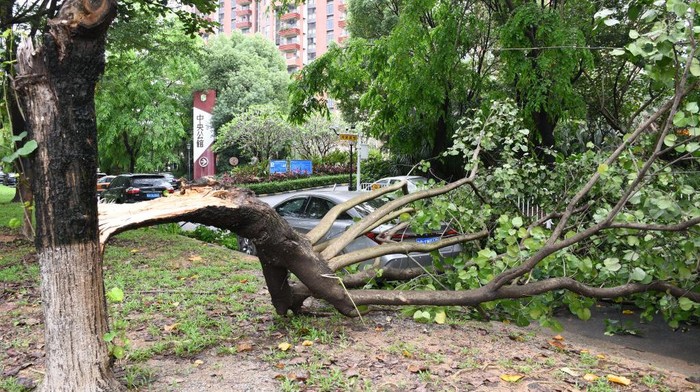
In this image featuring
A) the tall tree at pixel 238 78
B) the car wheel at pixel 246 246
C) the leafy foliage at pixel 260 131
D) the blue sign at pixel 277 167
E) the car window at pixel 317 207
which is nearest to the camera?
the car window at pixel 317 207

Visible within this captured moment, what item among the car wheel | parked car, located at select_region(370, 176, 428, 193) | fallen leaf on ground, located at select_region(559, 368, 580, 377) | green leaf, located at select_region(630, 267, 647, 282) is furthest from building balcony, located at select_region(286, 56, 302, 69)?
fallen leaf on ground, located at select_region(559, 368, 580, 377)

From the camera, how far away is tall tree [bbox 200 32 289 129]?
139 ft

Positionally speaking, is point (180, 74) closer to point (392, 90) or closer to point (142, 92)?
point (142, 92)

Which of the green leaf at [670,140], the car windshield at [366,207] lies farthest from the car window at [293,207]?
the green leaf at [670,140]

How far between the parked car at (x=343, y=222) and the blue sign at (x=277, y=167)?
78.1 feet

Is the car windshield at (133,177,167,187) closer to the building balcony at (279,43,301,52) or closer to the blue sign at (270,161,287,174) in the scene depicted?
the blue sign at (270,161,287,174)

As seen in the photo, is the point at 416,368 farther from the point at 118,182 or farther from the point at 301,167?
the point at 301,167

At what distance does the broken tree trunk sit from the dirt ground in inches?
13.9

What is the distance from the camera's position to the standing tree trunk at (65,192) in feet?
8.55

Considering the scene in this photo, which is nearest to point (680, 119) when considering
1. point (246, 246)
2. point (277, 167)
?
point (246, 246)

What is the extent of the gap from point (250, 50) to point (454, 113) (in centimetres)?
3577

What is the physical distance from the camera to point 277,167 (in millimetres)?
34250

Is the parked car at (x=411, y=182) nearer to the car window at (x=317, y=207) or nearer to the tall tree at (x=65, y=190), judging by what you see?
the car window at (x=317, y=207)

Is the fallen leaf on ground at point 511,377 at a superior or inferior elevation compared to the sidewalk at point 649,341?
superior
